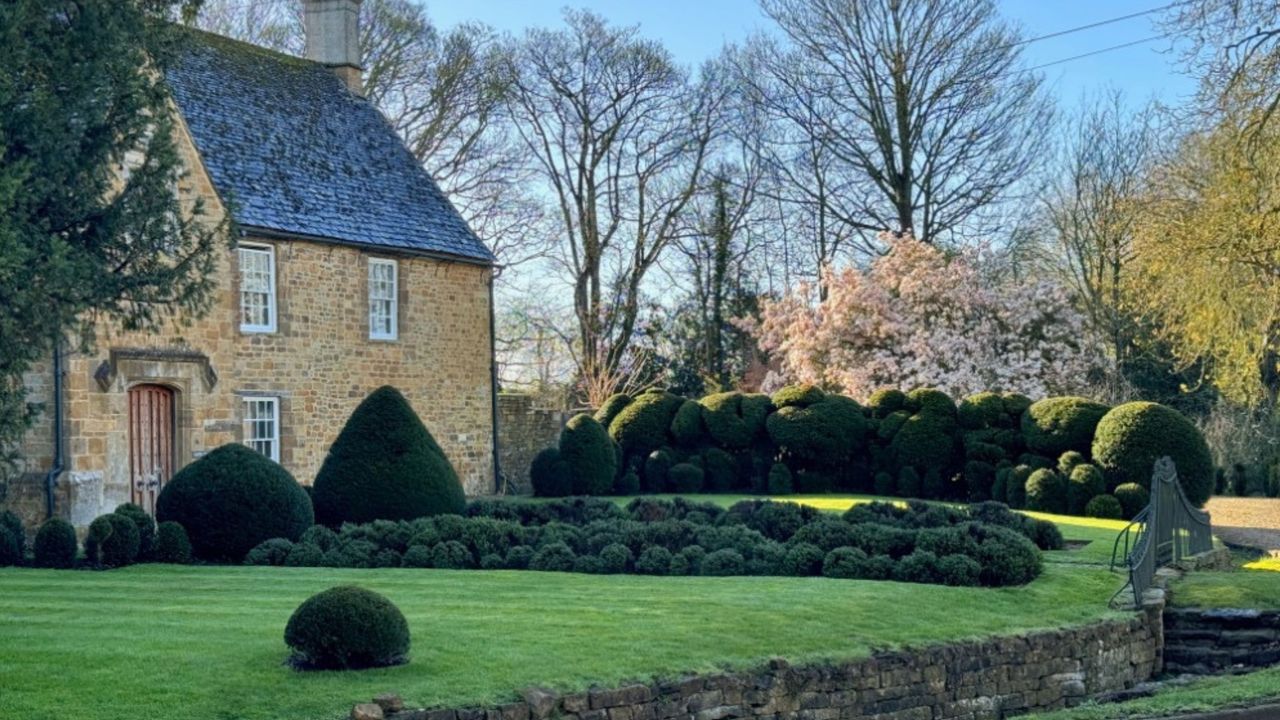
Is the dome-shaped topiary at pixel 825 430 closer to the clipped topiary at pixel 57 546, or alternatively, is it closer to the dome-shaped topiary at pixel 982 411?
the dome-shaped topiary at pixel 982 411

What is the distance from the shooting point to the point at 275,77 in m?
29.5

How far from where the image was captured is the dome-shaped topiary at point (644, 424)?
32531 mm

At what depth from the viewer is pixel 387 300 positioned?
2875 centimetres

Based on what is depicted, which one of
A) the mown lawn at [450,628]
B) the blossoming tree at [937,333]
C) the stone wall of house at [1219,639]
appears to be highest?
the blossoming tree at [937,333]

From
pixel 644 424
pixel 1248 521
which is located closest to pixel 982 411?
pixel 1248 521

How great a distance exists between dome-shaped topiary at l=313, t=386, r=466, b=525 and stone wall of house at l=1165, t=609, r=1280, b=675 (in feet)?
33.5

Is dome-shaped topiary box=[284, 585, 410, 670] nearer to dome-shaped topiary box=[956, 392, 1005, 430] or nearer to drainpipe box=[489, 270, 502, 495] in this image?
dome-shaped topiary box=[956, 392, 1005, 430]

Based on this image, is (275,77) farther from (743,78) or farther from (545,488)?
(743,78)

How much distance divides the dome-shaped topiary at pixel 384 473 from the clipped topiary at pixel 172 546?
273 centimetres

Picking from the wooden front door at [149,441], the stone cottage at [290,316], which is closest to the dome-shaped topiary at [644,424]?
the stone cottage at [290,316]

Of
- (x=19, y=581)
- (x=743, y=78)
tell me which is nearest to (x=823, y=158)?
(x=743, y=78)

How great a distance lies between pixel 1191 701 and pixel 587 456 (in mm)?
21298

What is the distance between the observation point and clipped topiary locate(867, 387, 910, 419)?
30.4 meters

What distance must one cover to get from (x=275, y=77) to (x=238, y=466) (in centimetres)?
1311
